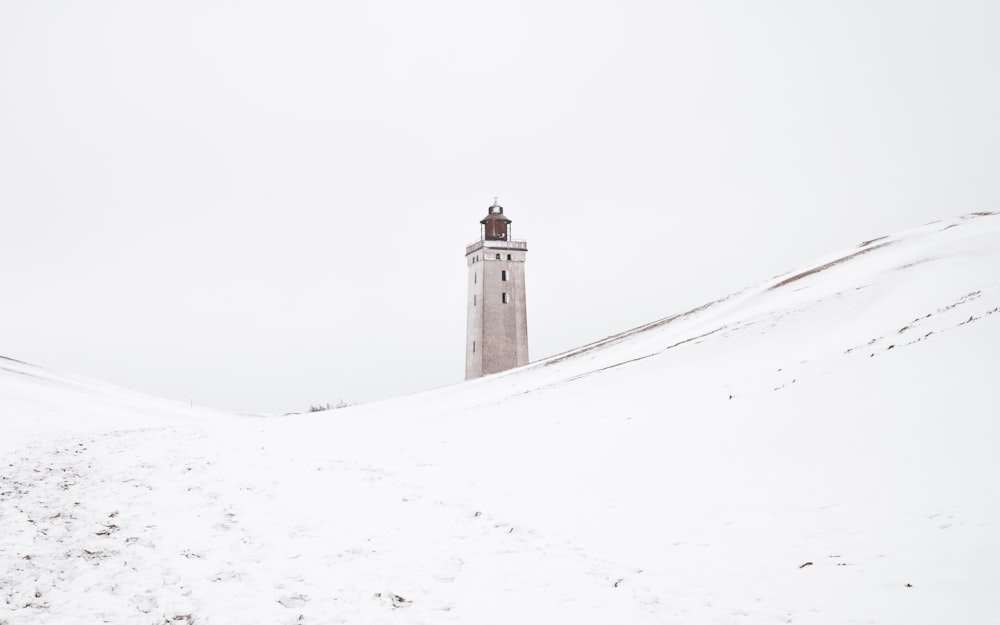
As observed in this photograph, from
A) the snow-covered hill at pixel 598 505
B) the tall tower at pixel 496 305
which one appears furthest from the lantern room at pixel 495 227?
the snow-covered hill at pixel 598 505

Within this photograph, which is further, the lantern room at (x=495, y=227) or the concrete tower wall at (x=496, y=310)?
the lantern room at (x=495, y=227)

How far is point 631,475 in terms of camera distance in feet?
46.5

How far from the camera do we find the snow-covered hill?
8867 millimetres

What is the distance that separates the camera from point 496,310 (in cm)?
7206

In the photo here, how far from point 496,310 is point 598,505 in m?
59.4

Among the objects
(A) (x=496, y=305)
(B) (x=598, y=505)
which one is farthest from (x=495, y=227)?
(B) (x=598, y=505)

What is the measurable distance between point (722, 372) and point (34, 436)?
22525mm

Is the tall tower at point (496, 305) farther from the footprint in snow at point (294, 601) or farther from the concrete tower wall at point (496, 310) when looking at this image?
the footprint in snow at point (294, 601)

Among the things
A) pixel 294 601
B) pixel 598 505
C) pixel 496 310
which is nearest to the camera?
pixel 294 601

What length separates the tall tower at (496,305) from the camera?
2805 inches

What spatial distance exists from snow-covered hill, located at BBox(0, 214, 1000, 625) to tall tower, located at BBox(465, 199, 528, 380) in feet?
154

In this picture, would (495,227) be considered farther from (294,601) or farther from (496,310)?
(294,601)

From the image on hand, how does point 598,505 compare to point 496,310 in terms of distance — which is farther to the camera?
point 496,310

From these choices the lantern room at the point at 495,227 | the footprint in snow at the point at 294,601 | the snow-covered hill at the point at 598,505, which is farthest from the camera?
the lantern room at the point at 495,227
